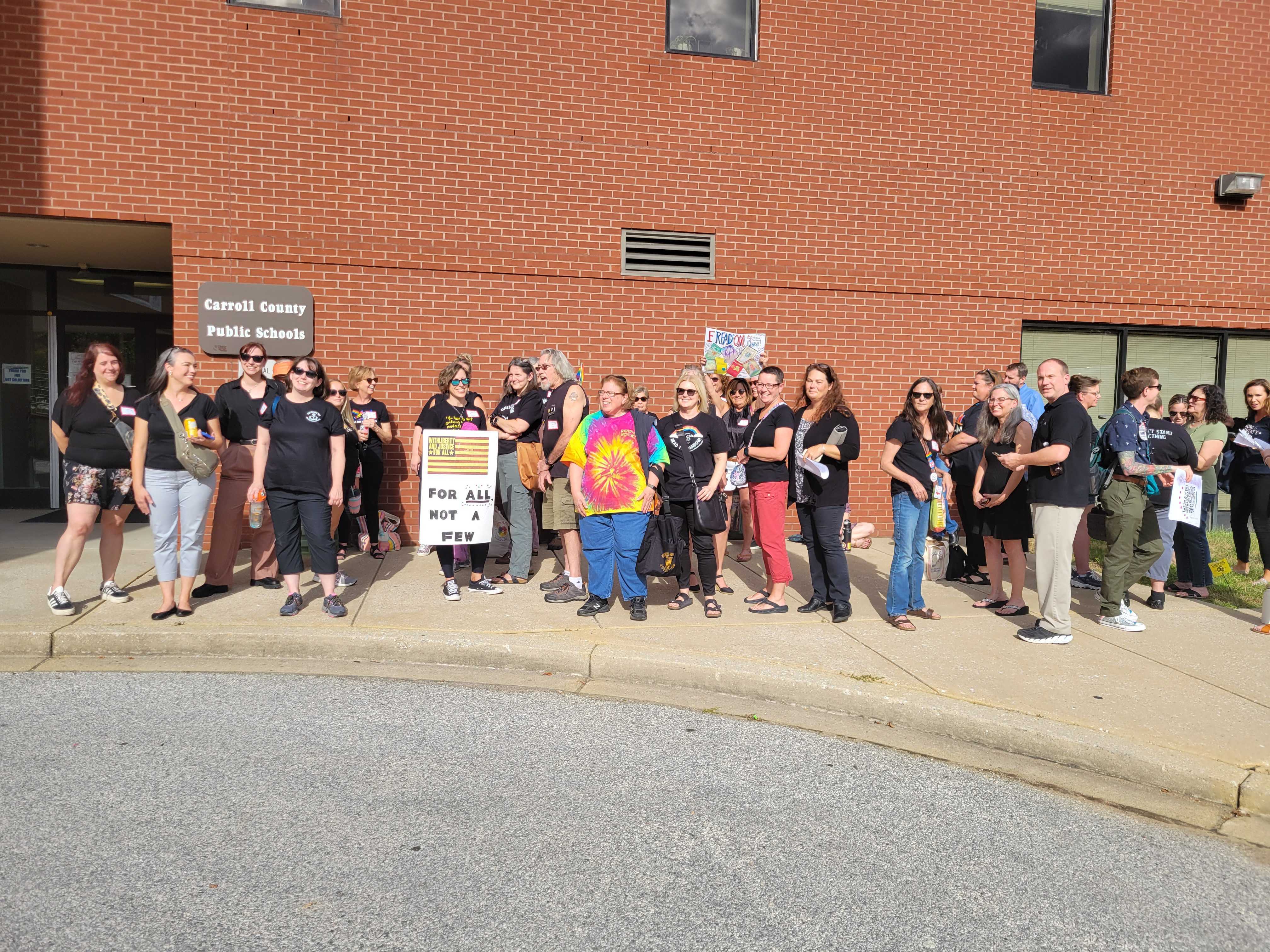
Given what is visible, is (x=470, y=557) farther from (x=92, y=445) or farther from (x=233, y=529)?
(x=92, y=445)

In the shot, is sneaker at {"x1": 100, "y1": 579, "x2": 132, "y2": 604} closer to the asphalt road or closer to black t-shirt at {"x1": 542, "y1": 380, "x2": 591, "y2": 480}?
the asphalt road

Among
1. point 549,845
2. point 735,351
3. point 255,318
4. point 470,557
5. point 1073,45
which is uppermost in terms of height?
point 1073,45

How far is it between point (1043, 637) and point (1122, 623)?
89 centimetres

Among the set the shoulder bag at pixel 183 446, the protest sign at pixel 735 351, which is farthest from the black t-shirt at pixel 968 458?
the shoulder bag at pixel 183 446

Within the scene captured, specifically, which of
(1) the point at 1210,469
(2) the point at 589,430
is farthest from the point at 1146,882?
(1) the point at 1210,469

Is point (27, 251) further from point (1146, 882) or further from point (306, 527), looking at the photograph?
Result: point (1146, 882)

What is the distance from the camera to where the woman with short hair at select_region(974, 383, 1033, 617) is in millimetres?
6863

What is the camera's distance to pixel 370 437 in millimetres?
9062

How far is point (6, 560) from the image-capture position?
8414 mm

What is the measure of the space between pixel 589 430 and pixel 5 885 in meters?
4.48

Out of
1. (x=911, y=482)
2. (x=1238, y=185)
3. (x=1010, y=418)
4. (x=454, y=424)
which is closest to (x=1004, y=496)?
(x=1010, y=418)

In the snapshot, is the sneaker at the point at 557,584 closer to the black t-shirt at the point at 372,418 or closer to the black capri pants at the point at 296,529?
the black capri pants at the point at 296,529

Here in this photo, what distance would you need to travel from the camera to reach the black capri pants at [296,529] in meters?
6.56

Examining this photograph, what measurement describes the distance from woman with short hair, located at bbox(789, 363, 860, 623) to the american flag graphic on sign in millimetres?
2538
